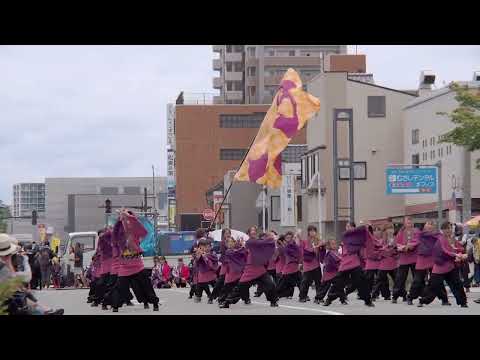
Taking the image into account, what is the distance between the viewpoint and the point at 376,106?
174 ft

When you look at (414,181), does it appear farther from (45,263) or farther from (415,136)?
(45,263)

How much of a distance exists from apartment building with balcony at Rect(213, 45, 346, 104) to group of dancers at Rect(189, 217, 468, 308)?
76.0 m

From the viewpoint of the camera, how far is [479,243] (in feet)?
81.0

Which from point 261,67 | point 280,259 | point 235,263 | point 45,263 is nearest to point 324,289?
point 235,263

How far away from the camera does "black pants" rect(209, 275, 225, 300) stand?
23072mm

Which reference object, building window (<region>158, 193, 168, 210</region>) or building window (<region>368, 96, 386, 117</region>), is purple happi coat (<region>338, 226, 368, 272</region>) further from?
building window (<region>158, 193, 168, 210</region>)

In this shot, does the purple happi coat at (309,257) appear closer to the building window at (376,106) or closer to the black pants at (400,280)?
the black pants at (400,280)

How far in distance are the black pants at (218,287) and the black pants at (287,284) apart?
6.50ft

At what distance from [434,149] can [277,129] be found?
2224 cm

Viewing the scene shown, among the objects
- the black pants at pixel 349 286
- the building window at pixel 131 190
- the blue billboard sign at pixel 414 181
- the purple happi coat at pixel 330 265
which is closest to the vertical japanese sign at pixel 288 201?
the blue billboard sign at pixel 414 181

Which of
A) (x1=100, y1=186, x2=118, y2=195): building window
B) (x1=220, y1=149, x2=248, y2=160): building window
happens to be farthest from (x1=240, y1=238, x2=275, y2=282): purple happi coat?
(x1=100, y1=186, x2=118, y2=195): building window
